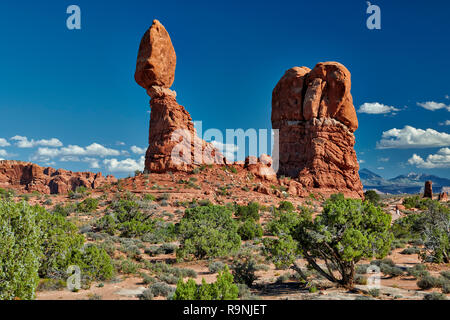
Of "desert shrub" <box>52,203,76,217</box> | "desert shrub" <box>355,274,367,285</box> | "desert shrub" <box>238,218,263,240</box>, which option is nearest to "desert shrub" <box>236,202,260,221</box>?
"desert shrub" <box>238,218,263,240</box>

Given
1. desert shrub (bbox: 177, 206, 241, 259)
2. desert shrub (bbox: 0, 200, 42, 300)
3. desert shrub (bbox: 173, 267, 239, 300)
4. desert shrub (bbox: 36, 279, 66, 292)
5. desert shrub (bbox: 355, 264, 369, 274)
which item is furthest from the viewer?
desert shrub (bbox: 177, 206, 241, 259)

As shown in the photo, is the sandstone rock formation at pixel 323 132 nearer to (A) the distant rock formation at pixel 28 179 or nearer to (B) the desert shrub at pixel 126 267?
(B) the desert shrub at pixel 126 267

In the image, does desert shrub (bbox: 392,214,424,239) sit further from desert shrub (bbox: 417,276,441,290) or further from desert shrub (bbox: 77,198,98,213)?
desert shrub (bbox: 77,198,98,213)

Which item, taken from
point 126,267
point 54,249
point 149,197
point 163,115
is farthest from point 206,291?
point 163,115

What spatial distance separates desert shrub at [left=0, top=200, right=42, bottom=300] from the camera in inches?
313

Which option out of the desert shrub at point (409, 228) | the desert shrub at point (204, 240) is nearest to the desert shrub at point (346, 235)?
the desert shrub at point (204, 240)

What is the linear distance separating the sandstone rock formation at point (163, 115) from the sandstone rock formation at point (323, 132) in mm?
14334

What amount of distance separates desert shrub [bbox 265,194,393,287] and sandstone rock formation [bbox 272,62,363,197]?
1215 inches

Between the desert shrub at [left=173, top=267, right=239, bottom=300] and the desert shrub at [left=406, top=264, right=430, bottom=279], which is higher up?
the desert shrub at [left=173, top=267, right=239, bottom=300]

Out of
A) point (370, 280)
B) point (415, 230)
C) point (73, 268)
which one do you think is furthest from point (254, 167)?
point (73, 268)

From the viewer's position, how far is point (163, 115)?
37.4 meters

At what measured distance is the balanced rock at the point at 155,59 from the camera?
36.5 meters

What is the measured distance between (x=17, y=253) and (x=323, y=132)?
3998 cm

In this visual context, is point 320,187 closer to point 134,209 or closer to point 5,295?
point 134,209
